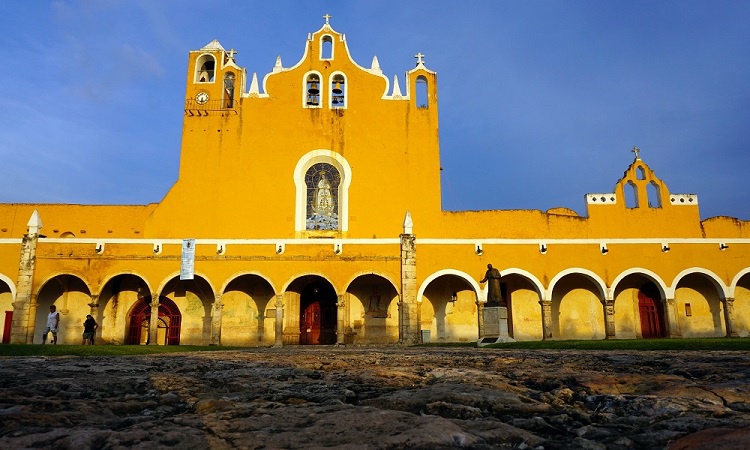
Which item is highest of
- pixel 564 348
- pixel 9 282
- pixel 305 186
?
pixel 305 186

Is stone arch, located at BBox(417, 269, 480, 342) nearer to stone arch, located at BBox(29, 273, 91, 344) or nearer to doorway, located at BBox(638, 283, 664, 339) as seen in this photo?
doorway, located at BBox(638, 283, 664, 339)

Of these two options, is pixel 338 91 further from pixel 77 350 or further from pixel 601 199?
pixel 77 350

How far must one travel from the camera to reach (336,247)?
1864 centimetres

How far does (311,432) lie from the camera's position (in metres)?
1.87

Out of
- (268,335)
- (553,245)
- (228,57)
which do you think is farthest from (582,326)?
(228,57)

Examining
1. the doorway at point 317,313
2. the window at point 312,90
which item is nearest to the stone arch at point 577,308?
the doorway at point 317,313

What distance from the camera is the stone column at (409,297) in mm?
17828

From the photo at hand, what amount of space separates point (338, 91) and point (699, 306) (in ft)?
51.4

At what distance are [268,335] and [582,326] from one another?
11.1 m

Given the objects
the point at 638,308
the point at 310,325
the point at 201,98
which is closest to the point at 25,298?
the point at 310,325

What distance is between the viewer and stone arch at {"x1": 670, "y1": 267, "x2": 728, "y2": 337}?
66.1ft

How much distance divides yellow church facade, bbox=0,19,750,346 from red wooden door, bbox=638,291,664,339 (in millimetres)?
65

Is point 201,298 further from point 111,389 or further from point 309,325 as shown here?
point 111,389

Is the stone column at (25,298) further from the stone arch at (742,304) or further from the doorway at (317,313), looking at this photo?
the stone arch at (742,304)
